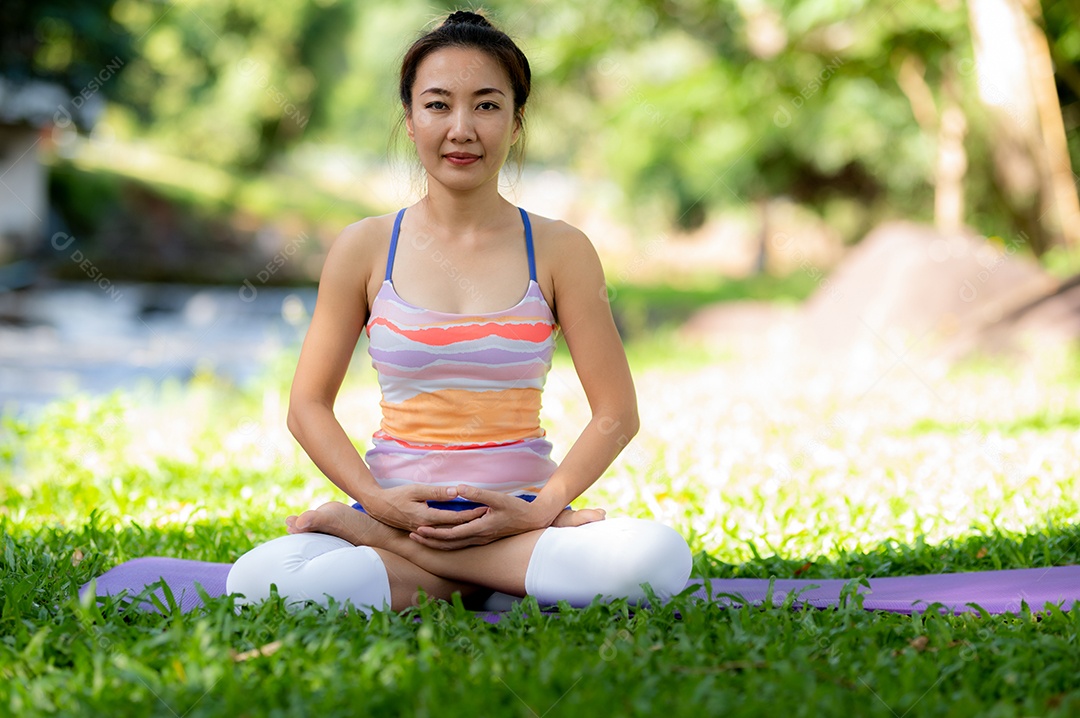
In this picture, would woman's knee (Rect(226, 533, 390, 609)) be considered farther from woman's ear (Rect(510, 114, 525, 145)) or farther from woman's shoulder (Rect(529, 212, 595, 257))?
woman's ear (Rect(510, 114, 525, 145))

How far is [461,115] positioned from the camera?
2623mm

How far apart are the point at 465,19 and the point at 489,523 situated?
122 centimetres

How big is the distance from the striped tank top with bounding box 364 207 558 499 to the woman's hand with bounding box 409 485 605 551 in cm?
13

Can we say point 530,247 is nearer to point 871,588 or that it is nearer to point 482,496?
point 482,496

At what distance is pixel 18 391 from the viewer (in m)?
11.2

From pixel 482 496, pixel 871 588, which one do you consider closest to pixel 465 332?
pixel 482 496

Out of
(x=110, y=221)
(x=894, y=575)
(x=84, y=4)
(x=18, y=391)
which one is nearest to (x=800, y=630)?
(x=894, y=575)

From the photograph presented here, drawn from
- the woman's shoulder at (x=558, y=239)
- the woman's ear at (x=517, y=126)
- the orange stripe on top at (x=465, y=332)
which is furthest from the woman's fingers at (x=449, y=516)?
the woman's ear at (x=517, y=126)

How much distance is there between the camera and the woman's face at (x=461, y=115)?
2.64 meters

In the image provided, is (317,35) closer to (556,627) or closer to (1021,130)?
(1021,130)

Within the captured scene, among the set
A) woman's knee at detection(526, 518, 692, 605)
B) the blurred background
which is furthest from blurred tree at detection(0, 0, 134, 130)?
woman's knee at detection(526, 518, 692, 605)

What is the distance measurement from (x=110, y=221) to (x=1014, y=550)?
788 inches

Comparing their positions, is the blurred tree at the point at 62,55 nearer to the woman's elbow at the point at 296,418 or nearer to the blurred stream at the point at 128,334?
the blurred stream at the point at 128,334

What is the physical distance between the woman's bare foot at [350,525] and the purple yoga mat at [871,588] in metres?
0.27
